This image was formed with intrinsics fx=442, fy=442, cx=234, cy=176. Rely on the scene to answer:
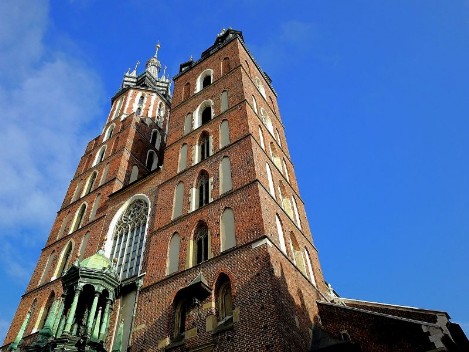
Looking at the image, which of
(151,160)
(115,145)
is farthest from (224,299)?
(115,145)

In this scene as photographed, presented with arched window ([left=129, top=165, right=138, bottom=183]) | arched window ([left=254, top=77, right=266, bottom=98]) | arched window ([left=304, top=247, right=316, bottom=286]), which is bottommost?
arched window ([left=304, top=247, right=316, bottom=286])

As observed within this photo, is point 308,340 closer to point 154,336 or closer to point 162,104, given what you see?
point 154,336

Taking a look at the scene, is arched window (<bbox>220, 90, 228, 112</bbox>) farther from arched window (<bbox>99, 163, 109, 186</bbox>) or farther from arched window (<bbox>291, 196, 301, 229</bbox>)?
arched window (<bbox>99, 163, 109, 186</bbox>)

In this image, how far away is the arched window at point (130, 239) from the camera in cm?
1722

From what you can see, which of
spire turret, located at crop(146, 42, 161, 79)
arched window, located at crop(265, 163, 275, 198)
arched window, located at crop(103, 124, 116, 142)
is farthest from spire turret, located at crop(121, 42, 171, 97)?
arched window, located at crop(265, 163, 275, 198)

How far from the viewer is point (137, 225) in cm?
1875

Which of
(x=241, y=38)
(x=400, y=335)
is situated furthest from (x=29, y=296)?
(x=241, y=38)

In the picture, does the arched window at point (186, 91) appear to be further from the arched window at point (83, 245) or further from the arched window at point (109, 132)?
the arched window at point (83, 245)

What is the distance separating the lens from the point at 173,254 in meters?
15.4

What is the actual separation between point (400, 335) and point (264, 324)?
3728 mm

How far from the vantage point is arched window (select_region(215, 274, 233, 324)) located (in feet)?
39.8

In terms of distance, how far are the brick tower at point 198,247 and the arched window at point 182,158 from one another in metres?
0.07

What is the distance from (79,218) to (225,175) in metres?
9.99

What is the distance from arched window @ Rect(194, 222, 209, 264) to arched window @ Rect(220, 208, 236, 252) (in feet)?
2.56
